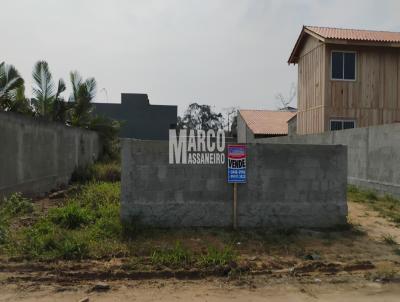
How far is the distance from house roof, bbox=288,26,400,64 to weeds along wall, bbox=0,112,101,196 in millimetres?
9952

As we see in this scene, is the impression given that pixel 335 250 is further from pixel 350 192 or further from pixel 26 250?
pixel 350 192

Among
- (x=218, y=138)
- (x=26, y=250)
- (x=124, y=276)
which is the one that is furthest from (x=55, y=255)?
(x=218, y=138)

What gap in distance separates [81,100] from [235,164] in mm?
11546

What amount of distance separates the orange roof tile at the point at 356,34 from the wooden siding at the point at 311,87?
44cm

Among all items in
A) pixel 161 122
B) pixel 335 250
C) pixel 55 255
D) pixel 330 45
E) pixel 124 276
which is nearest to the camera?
pixel 124 276

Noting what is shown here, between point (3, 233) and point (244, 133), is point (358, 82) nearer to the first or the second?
point (3, 233)

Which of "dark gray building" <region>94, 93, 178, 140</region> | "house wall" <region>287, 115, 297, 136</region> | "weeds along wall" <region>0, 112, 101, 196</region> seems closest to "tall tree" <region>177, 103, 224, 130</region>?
"dark gray building" <region>94, 93, 178, 140</region>

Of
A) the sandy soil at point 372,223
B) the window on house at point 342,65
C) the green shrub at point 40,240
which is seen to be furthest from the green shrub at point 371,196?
the green shrub at point 40,240

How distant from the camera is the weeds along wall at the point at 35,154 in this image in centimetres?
792

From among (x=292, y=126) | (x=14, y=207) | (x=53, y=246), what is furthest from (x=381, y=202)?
(x=292, y=126)

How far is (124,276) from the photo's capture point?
4.51 m

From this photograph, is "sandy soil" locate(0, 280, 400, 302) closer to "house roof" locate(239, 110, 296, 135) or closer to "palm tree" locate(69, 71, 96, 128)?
"palm tree" locate(69, 71, 96, 128)

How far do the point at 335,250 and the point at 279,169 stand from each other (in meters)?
1.65

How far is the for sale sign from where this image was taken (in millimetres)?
6410
